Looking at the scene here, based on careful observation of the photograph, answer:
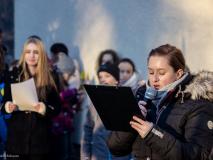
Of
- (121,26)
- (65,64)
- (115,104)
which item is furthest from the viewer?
(65,64)

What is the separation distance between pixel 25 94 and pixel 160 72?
2.49 meters

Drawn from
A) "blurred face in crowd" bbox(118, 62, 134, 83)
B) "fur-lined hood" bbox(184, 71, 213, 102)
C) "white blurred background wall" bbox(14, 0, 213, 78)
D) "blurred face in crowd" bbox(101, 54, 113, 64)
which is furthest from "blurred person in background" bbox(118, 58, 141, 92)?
"fur-lined hood" bbox(184, 71, 213, 102)

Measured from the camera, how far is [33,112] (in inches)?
243

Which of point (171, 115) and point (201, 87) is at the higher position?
point (201, 87)

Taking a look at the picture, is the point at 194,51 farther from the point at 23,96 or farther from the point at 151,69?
the point at 151,69

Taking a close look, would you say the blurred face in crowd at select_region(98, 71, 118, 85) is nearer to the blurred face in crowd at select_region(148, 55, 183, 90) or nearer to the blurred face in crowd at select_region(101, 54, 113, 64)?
the blurred face in crowd at select_region(148, 55, 183, 90)

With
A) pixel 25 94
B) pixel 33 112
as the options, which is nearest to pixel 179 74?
pixel 25 94

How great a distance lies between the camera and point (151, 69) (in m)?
3.85

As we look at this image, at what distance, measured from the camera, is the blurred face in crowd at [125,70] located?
303 inches

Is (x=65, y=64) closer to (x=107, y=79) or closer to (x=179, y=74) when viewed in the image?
(x=107, y=79)

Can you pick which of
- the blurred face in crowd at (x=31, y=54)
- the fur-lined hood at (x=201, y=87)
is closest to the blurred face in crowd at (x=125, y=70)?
the blurred face in crowd at (x=31, y=54)

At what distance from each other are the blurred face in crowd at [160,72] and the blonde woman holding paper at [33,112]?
8.06 feet

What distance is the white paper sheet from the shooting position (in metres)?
5.98

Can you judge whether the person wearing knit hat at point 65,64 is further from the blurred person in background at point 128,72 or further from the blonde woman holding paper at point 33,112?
the blonde woman holding paper at point 33,112
